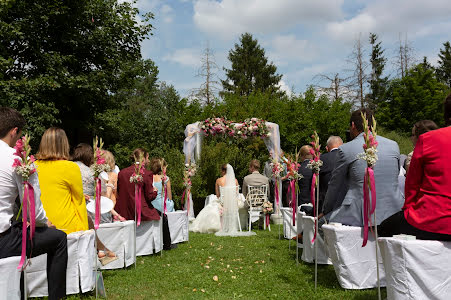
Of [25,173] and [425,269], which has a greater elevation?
[25,173]

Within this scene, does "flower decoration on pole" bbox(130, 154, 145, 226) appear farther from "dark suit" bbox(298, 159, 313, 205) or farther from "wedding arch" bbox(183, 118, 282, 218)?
"wedding arch" bbox(183, 118, 282, 218)

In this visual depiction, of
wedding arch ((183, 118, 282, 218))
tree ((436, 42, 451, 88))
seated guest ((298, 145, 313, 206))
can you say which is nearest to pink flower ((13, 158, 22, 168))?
seated guest ((298, 145, 313, 206))

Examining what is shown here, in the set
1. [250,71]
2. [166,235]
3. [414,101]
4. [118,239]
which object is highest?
[250,71]

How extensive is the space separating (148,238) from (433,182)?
5.55 m

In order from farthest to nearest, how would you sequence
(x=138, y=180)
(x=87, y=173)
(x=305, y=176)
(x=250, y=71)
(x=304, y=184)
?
(x=250, y=71) → (x=304, y=184) → (x=305, y=176) → (x=138, y=180) → (x=87, y=173)

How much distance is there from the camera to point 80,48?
18109 mm

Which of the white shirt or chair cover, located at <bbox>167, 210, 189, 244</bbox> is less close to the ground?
the white shirt

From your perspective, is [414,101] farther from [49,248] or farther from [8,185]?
[8,185]

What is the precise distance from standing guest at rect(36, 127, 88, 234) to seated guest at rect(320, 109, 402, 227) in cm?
293

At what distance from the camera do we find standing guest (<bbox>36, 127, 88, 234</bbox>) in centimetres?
434

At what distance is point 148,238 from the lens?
7.54 metres

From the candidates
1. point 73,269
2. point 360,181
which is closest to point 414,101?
point 360,181

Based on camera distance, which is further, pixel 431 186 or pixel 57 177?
pixel 57 177

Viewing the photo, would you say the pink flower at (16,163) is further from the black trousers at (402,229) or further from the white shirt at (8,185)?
the black trousers at (402,229)
